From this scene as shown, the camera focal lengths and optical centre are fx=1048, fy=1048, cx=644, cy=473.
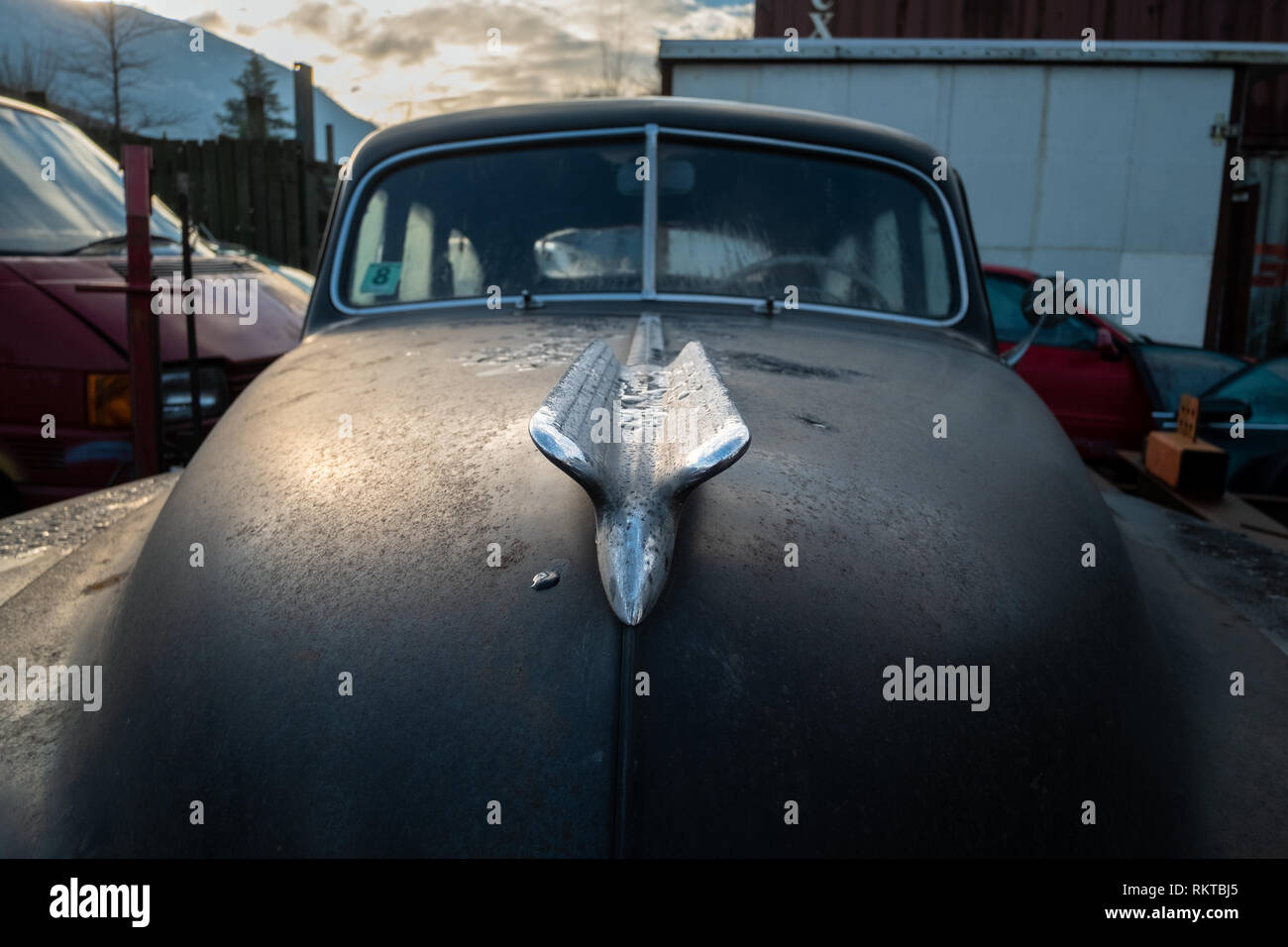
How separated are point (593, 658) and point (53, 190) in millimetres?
4443

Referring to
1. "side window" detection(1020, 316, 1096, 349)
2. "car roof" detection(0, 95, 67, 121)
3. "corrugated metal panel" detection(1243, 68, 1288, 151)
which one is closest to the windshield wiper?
"car roof" detection(0, 95, 67, 121)

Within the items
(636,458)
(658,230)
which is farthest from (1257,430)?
(636,458)

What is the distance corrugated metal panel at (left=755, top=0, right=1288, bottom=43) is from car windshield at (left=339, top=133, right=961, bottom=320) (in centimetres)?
1196

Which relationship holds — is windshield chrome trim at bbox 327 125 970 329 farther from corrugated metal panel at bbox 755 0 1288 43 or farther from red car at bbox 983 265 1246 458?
corrugated metal panel at bbox 755 0 1288 43

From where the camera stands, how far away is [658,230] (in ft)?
8.04

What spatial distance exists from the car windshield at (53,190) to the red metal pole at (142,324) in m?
0.98

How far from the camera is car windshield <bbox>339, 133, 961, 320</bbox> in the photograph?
8.11ft

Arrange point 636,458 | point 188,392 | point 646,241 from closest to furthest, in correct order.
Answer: point 636,458
point 646,241
point 188,392

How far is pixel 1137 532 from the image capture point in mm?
2457

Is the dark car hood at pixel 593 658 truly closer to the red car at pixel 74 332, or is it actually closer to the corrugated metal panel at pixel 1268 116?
the red car at pixel 74 332

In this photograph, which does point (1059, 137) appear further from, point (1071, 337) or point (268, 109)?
Result: point (268, 109)

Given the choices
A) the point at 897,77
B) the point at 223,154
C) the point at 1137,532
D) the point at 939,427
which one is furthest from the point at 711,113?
the point at 223,154

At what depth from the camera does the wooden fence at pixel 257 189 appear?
11.9 meters
